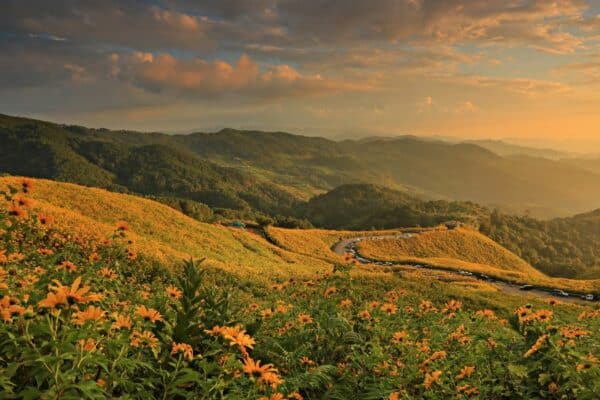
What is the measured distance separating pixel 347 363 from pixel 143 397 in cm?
377

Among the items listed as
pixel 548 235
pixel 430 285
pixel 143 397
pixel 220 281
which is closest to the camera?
pixel 143 397

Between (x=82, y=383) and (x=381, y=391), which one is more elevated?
(x=82, y=383)

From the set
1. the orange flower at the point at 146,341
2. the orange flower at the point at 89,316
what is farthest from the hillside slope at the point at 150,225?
the orange flower at the point at 89,316

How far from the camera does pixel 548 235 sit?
197375mm

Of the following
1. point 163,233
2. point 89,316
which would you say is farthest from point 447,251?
point 89,316

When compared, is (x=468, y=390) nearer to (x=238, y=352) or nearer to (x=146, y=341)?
(x=238, y=352)

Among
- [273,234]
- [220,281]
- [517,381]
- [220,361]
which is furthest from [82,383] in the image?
[273,234]

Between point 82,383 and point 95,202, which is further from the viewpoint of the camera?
Answer: point 95,202

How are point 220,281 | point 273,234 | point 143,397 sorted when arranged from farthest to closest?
1. point 273,234
2. point 220,281
3. point 143,397

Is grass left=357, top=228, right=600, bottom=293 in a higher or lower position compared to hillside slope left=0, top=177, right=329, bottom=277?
lower

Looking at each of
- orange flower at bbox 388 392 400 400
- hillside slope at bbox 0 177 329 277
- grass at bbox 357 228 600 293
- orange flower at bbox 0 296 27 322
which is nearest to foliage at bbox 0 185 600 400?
orange flower at bbox 0 296 27 322

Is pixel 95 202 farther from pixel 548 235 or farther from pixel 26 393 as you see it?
pixel 548 235

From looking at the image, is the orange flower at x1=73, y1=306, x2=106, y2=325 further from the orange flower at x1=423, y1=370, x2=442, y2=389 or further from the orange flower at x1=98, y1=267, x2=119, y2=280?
the orange flower at x1=423, y1=370, x2=442, y2=389

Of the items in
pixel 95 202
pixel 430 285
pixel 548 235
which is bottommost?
pixel 548 235
